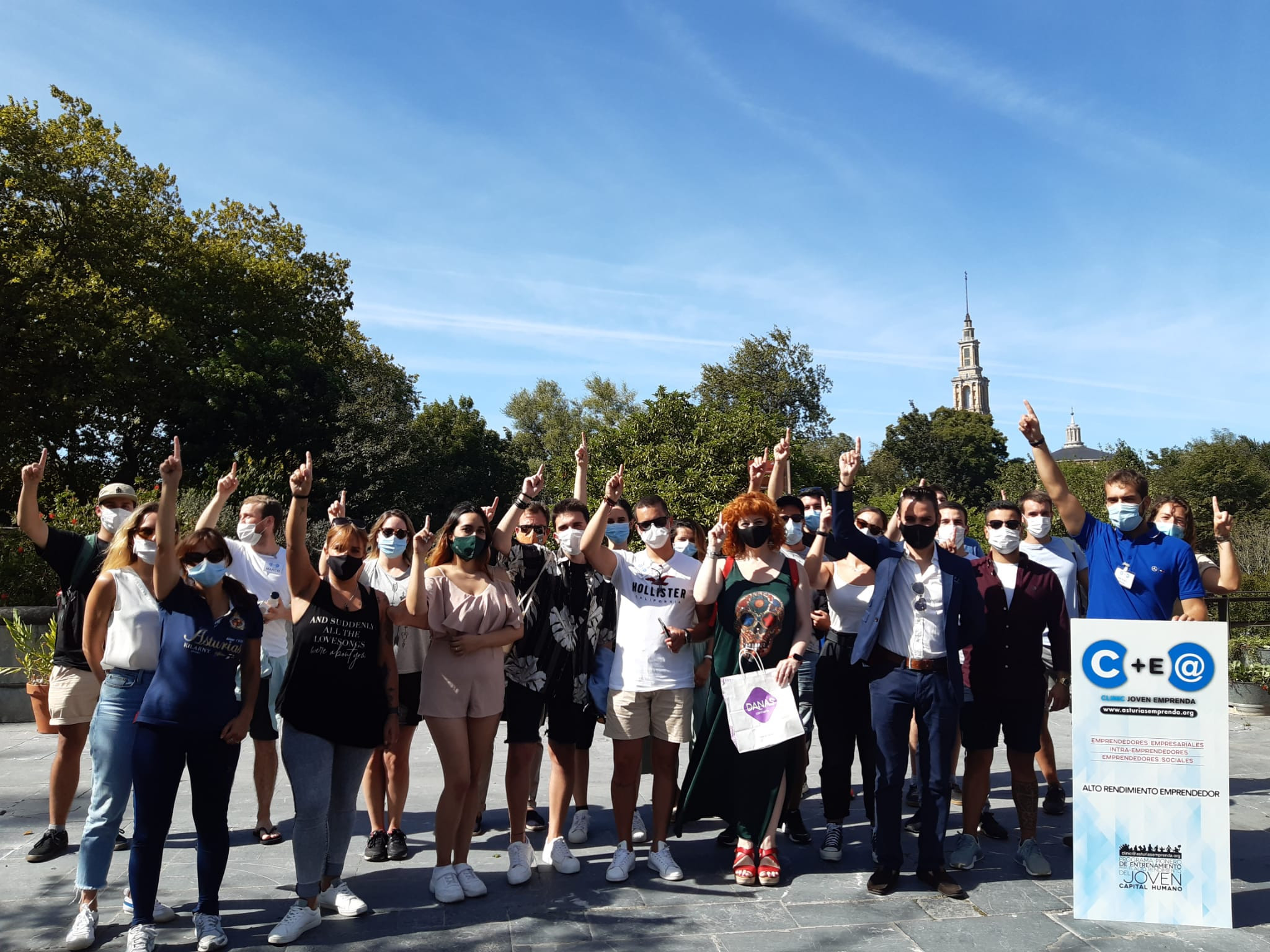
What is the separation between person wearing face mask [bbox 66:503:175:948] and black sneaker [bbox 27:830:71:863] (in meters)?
0.97

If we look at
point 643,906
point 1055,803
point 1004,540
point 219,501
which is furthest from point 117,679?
point 1055,803

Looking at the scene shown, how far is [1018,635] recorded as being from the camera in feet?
16.4

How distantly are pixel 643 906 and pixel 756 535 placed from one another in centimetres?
185

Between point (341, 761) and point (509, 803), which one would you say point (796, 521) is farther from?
point (341, 761)

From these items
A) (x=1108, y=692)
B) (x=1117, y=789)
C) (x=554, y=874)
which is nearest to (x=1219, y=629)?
(x=1108, y=692)

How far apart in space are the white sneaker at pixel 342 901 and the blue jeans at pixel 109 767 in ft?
3.01

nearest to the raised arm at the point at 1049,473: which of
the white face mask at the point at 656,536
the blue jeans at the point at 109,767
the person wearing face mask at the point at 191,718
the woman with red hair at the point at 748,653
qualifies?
the woman with red hair at the point at 748,653

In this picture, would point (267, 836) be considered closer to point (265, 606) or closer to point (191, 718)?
point (265, 606)

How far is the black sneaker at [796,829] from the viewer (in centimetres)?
535

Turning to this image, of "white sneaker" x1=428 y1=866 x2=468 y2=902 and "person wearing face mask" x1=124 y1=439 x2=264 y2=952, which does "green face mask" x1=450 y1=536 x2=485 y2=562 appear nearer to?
"person wearing face mask" x1=124 y1=439 x2=264 y2=952

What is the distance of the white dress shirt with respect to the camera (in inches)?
180

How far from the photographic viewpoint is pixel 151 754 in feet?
12.3

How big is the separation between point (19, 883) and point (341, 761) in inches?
73.9

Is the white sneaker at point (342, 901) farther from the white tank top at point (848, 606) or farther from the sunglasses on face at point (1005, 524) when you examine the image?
the sunglasses on face at point (1005, 524)
